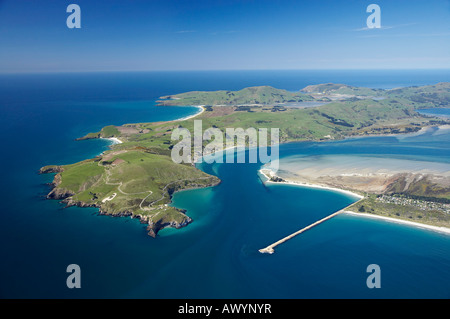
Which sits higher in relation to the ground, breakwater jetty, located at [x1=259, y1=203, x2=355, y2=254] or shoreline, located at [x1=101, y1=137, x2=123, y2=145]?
shoreline, located at [x1=101, y1=137, x2=123, y2=145]

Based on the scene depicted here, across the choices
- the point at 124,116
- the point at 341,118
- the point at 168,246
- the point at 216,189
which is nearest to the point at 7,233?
the point at 168,246

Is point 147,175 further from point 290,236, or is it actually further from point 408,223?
point 408,223

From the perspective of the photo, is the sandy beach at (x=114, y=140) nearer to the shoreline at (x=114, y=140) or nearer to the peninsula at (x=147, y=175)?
the shoreline at (x=114, y=140)

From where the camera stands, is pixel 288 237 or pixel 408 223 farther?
pixel 408 223

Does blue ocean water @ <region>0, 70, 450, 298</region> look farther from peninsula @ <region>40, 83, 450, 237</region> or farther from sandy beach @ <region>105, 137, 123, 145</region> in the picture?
sandy beach @ <region>105, 137, 123, 145</region>

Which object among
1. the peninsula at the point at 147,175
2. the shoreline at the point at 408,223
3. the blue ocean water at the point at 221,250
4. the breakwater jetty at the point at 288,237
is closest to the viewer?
the blue ocean water at the point at 221,250

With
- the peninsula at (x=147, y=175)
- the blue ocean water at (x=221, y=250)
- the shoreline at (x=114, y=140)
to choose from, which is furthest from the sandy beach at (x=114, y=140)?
the blue ocean water at (x=221, y=250)

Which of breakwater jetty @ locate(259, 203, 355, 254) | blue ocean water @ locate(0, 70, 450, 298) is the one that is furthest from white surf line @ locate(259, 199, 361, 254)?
blue ocean water @ locate(0, 70, 450, 298)

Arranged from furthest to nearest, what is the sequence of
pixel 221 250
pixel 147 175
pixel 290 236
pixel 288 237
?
pixel 147 175, pixel 290 236, pixel 288 237, pixel 221 250

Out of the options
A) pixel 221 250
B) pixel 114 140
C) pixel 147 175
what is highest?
pixel 114 140

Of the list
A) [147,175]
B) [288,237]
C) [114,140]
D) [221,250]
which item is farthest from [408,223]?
[114,140]
